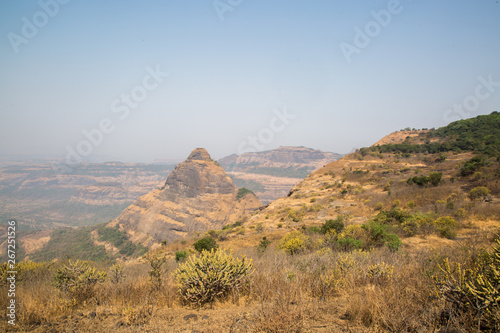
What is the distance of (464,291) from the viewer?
315 centimetres

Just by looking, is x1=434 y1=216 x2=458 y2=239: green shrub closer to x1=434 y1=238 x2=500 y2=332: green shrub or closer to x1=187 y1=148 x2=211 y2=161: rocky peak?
x1=434 y1=238 x2=500 y2=332: green shrub

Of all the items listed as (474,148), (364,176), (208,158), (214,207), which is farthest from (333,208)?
(208,158)

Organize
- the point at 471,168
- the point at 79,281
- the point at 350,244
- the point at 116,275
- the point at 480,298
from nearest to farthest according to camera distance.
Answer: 1. the point at 480,298
2. the point at 79,281
3. the point at 116,275
4. the point at 350,244
5. the point at 471,168

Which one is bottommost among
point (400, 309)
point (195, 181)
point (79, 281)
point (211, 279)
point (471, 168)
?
point (195, 181)

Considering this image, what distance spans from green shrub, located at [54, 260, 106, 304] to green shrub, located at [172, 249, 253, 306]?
2233mm

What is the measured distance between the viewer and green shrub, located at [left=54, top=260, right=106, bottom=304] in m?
5.24

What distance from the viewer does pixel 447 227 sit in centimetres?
1061

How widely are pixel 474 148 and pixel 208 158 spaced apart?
107 m

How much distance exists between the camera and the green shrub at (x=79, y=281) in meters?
5.24

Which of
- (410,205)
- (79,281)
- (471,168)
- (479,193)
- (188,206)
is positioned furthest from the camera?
(188,206)

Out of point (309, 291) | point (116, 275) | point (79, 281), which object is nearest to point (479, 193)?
point (309, 291)

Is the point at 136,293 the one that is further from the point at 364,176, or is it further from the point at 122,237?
the point at 122,237

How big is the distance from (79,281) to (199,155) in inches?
4797

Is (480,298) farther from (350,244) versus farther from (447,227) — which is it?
(447,227)
